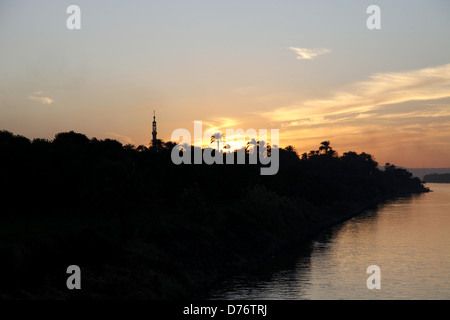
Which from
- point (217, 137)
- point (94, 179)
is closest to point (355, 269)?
point (94, 179)

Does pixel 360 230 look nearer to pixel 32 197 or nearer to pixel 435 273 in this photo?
pixel 435 273

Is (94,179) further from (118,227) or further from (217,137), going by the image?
(217,137)

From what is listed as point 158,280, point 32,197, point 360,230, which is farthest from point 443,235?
point 32,197

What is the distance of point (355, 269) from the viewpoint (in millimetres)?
65750

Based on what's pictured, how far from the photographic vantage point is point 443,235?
9806cm

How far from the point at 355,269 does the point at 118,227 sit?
31405 mm

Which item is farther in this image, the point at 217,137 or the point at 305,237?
the point at 217,137

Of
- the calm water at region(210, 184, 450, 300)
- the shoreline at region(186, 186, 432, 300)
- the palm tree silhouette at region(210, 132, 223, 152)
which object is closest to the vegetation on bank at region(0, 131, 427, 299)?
the shoreline at region(186, 186, 432, 300)

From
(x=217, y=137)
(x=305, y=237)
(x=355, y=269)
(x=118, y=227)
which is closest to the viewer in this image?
(x=118, y=227)

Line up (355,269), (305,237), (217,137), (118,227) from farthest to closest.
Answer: (217,137), (305,237), (355,269), (118,227)

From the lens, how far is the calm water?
5309cm

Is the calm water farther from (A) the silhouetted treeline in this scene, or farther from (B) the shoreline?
(A) the silhouetted treeline
